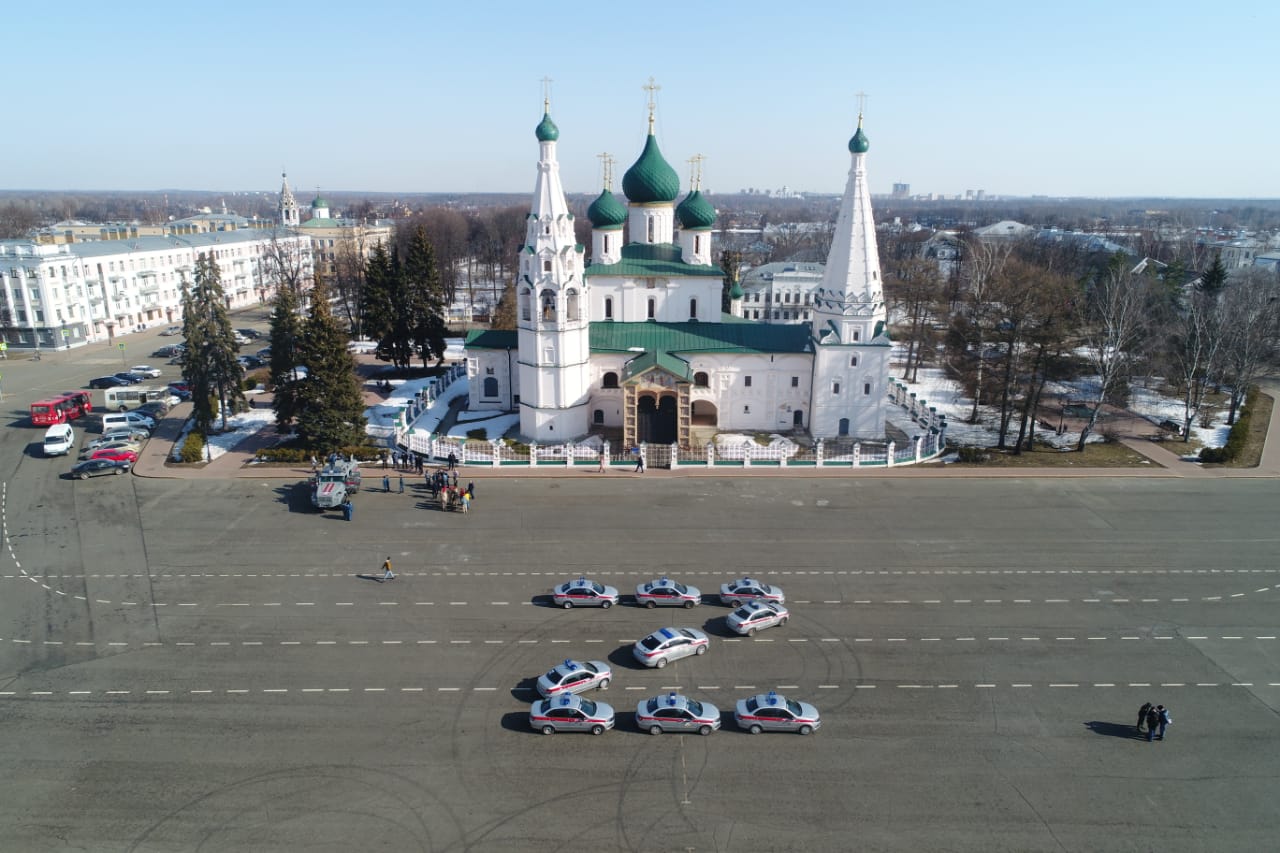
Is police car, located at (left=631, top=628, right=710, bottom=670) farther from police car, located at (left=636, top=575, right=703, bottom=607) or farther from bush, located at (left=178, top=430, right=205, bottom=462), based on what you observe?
bush, located at (left=178, top=430, right=205, bottom=462)

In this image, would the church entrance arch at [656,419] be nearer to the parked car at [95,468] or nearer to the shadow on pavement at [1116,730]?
the shadow on pavement at [1116,730]

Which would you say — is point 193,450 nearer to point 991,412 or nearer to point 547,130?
point 547,130

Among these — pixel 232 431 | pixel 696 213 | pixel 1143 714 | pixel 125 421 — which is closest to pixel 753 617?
pixel 1143 714

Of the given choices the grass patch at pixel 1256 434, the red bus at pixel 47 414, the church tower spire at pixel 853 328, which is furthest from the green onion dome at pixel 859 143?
the red bus at pixel 47 414

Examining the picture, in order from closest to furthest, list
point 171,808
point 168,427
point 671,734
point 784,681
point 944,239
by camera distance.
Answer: point 171,808, point 671,734, point 784,681, point 168,427, point 944,239

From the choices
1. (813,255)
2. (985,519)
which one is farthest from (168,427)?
(813,255)

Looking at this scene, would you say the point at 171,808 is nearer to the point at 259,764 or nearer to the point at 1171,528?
the point at 259,764
